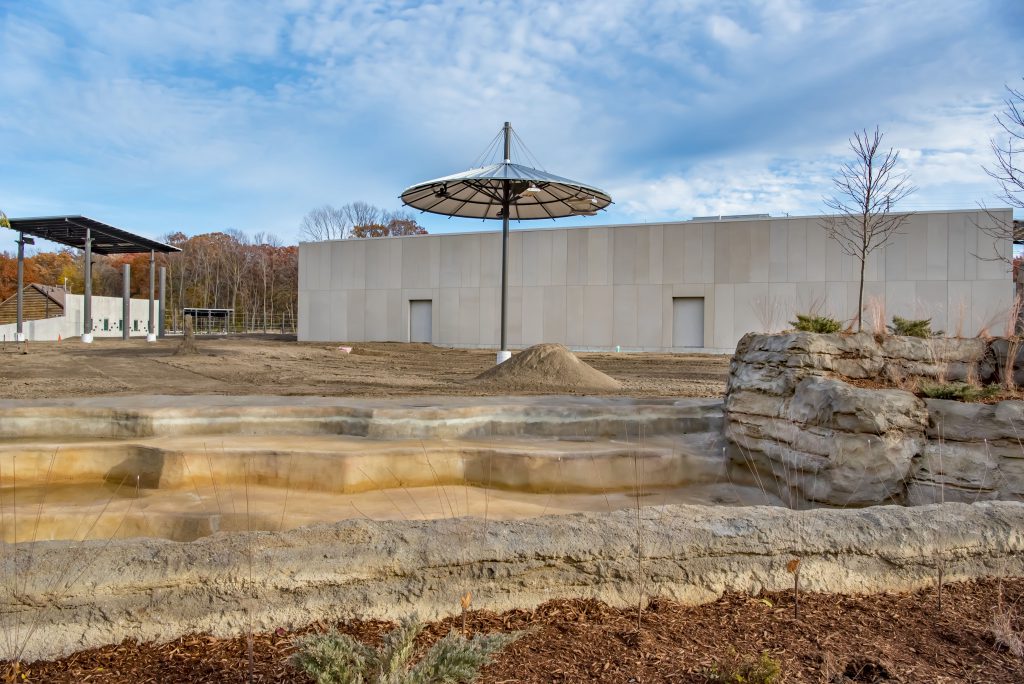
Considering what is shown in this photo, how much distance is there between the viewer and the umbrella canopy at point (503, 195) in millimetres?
15078

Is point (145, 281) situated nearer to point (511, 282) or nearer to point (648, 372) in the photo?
point (511, 282)

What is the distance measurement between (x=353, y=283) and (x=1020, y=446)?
27.5 m

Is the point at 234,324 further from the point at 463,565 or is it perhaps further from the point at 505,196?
the point at 463,565

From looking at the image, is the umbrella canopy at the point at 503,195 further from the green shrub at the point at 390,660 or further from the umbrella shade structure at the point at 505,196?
the green shrub at the point at 390,660

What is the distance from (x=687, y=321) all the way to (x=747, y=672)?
24338mm

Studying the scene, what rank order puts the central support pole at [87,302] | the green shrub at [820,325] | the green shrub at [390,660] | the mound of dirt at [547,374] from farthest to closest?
the central support pole at [87,302], the mound of dirt at [547,374], the green shrub at [820,325], the green shrub at [390,660]

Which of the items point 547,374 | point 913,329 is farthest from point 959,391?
point 547,374

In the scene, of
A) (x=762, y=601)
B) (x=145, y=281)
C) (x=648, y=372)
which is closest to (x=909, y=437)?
(x=762, y=601)

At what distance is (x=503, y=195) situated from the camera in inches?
655

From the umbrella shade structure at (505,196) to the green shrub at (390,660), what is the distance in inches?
527

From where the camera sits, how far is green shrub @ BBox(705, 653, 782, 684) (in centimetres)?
209

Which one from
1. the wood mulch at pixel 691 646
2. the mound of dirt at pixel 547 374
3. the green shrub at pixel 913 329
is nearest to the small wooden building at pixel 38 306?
the mound of dirt at pixel 547 374

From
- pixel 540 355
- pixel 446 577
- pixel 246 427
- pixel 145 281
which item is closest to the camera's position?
pixel 446 577

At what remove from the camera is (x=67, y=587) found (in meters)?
2.56
